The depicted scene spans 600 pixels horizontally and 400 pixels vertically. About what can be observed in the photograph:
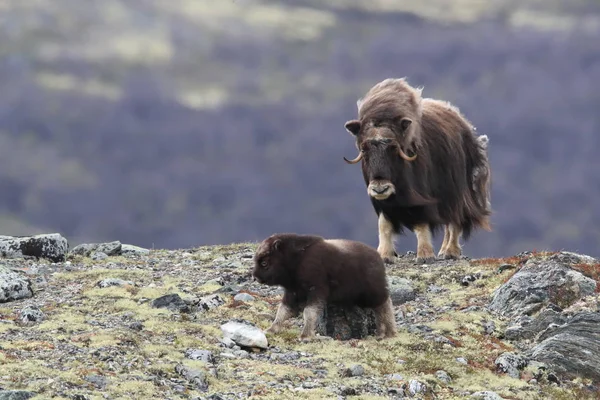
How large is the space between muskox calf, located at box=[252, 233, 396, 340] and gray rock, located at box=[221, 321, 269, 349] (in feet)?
2.42

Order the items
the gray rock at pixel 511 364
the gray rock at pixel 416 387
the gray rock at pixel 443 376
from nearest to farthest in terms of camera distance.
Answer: the gray rock at pixel 416 387 → the gray rock at pixel 443 376 → the gray rock at pixel 511 364

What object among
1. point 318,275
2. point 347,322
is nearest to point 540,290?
point 347,322

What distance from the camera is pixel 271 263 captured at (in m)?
14.0

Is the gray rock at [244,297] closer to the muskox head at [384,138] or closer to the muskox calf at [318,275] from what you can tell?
the muskox calf at [318,275]

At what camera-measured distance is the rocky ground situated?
38.3ft

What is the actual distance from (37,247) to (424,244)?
401 inches

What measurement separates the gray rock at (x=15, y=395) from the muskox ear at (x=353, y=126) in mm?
12335

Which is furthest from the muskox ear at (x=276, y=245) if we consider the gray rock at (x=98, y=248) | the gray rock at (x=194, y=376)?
the gray rock at (x=98, y=248)

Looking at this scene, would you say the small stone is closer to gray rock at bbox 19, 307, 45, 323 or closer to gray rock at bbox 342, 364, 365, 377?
gray rock at bbox 19, 307, 45, 323

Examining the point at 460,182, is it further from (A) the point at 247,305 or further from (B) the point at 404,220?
(A) the point at 247,305

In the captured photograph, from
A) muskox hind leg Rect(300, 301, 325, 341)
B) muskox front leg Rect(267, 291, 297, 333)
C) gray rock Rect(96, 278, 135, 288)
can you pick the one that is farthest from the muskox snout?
muskox hind leg Rect(300, 301, 325, 341)

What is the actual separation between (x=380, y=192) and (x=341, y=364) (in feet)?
27.2

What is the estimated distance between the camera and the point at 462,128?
24875mm

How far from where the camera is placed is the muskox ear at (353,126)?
831 inches
